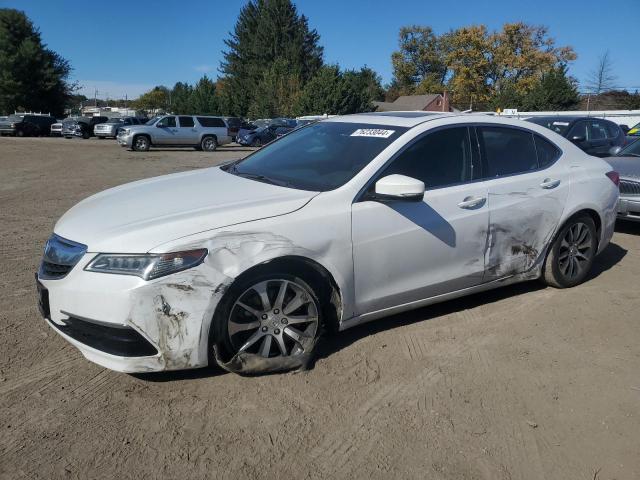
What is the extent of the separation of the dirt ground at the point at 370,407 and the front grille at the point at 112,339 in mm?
320

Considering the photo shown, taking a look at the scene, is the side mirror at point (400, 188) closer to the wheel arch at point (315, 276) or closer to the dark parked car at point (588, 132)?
the wheel arch at point (315, 276)

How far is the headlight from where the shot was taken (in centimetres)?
296

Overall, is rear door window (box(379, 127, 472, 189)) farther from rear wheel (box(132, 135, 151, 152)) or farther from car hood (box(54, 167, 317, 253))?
rear wheel (box(132, 135, 151, 152))

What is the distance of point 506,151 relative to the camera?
4.55 metres

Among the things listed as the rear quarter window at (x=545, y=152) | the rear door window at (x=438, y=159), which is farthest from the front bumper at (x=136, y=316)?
the rear quarter window at (x=545, y=152)

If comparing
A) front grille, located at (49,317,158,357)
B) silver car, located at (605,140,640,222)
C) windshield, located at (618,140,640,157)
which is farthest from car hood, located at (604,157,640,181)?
front grille, located at (49,317,158,357)

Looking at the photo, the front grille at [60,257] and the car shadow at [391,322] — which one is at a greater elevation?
the front grille at [60,257]

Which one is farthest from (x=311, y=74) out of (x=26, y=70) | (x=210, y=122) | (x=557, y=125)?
(x=557, y=125)

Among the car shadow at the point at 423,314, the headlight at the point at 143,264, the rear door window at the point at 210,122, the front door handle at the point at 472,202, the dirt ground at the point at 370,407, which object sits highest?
the rear door window at the point at 210,122

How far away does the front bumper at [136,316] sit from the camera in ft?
9.65

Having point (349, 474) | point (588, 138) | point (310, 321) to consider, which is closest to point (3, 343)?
point (310, 321)

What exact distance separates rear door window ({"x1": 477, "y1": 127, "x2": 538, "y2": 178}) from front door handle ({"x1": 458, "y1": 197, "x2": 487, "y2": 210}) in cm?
26

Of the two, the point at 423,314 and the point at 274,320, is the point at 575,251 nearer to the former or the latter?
the point at 423,314

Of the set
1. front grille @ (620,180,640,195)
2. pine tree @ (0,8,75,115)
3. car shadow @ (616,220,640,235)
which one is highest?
pine tree @ (0,8,75,115)
